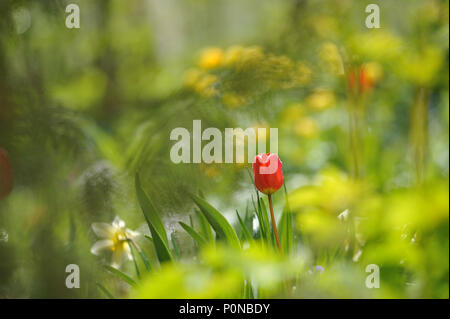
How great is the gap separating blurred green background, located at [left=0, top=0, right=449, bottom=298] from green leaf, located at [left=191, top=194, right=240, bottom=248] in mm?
24

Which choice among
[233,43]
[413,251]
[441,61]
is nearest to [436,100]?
[441,61]

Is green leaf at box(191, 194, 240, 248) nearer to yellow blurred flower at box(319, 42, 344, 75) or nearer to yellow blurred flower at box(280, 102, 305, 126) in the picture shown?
yellow blurred flower at box(319, 42, 344, 75)

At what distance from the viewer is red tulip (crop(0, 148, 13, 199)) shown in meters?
0.63

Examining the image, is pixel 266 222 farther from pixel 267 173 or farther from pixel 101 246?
pixel 101 246

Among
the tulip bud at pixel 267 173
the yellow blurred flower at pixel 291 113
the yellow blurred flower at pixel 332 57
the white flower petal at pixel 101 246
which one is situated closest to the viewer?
the tulip bud at pixel 267 173

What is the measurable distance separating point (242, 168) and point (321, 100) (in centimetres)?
61

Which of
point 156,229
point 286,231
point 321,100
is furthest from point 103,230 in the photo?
point 321,100

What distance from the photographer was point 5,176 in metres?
A: 0.63

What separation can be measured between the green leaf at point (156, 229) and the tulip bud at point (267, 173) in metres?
0.11

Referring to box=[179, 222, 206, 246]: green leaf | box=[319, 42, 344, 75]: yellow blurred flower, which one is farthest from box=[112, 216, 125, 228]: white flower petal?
box=[319, 42, 344, 75]: yellow blurred flower

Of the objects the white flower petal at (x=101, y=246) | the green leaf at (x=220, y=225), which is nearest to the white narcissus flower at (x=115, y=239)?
the white flower petal at (x=101, y=246)

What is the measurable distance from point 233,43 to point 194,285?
1.16 m

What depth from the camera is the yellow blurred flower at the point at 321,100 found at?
1074mm

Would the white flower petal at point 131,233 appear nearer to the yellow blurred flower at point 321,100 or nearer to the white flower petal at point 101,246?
the white flower petal at point 101,246
